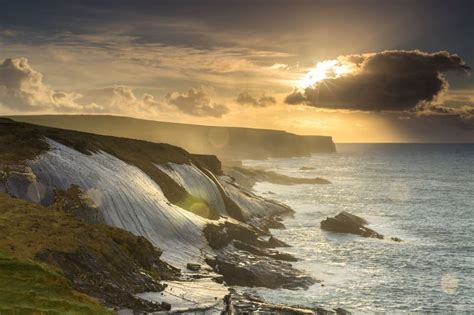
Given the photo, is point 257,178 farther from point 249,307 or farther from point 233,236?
point 249,307

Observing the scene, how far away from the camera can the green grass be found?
841 inches

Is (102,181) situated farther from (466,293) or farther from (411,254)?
(411,254)

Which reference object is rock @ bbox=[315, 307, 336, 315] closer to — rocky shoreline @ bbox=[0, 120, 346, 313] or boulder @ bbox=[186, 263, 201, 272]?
rocky shoreline @ bbox=[0, 120, 346, 313]

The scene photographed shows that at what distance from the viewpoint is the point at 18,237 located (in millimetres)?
29828

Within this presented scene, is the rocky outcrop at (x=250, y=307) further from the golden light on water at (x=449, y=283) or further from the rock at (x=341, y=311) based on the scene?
the golden light on water at (x=449, y=283)

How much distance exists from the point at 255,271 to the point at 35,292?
2527 centimetres

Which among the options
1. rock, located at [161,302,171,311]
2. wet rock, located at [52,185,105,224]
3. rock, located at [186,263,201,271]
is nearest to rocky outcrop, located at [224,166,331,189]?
wet rock, located at [52,185,105,224]

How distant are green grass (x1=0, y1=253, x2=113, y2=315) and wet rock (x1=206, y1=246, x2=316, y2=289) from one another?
65.1 feet

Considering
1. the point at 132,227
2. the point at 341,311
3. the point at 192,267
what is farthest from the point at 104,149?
the point at 341,311

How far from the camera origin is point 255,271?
147 feet

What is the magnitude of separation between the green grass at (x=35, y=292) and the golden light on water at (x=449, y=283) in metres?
39.1

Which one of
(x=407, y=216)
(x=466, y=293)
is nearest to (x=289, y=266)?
(x=466, y=293)

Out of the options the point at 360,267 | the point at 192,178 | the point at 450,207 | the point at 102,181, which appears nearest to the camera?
the point at 102,181

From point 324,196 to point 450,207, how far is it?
3122 cm
